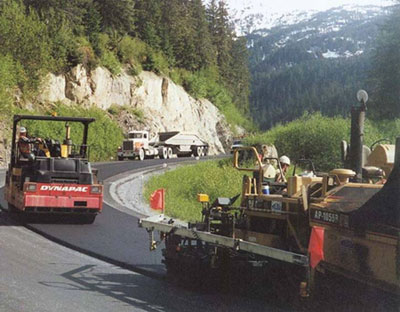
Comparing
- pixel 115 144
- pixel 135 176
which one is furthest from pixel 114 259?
pixel 115 144

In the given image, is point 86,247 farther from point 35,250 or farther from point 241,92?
point 241,92

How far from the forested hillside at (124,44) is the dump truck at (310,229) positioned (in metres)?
30.4

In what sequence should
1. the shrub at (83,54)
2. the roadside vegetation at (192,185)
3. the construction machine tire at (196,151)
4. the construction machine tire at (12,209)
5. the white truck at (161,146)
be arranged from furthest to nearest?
the construction machine tire at (196,151) → the shrub at (83,54) → the white truck at (161,146) → the roadside vegetation at (192,185) → the construction machine tire at (12,209)

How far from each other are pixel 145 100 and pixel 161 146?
23.4 feet

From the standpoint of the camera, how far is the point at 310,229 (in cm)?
664

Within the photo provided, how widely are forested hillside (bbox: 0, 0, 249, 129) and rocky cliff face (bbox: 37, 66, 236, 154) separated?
1017 mm

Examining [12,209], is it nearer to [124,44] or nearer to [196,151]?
[196,151]

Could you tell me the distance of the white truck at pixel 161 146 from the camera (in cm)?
4506

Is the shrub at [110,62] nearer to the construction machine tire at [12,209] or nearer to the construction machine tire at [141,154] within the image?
the construction machine tire at [141,154]

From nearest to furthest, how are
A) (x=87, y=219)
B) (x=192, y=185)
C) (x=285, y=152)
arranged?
(x=87, y=219), (x=192, y=185), (x=285, y=152)

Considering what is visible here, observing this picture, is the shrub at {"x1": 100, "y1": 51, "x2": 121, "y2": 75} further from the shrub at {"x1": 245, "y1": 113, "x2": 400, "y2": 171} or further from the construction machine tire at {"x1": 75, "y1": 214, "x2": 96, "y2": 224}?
the construction machine tire at {"x1": 75, "y1": 214, "x2": 96, "y2": 224}

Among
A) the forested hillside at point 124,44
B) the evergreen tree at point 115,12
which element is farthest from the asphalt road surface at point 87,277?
the evergreen tree at point 115,12

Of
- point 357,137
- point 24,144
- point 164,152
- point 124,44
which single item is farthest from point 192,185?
point 124,44

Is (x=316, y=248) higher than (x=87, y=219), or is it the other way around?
(x=316, y=248)
